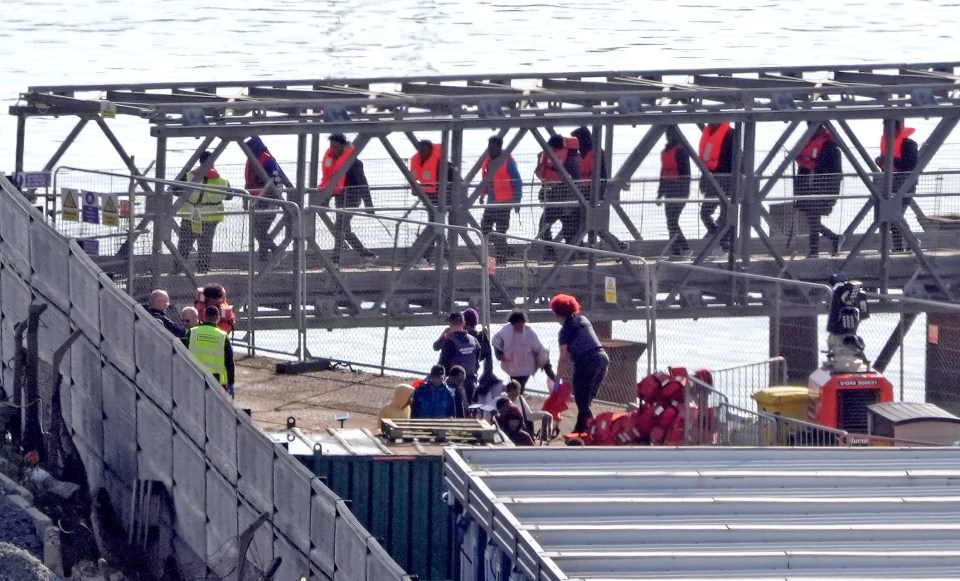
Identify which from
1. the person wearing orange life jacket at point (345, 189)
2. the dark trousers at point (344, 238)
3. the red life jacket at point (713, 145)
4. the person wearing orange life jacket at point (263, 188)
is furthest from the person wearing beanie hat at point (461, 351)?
the red life jacket at point (713, 145)

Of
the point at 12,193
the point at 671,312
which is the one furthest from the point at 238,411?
the point at 671,312

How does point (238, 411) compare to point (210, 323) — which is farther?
point (210, 323)

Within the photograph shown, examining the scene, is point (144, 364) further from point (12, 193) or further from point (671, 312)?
point (671, 312)

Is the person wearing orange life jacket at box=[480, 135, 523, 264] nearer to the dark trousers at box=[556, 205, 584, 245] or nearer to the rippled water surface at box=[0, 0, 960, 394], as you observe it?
the dark trousers at box=[556, 205, 584, 245]

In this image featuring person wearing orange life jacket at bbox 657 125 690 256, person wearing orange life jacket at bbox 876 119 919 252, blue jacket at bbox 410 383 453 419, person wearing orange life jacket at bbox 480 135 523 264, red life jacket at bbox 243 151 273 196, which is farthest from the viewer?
person wearing orange life jacket at bbox 876 119 919 252

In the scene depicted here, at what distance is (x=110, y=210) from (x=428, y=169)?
4358 millimetres

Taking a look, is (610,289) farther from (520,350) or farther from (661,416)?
(661,416)

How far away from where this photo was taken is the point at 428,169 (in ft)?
74.0

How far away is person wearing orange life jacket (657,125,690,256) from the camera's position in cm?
2277

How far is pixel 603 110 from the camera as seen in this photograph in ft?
74.5

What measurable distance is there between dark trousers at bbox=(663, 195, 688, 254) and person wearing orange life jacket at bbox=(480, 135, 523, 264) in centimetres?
179

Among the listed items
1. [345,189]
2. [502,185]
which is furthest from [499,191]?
[345,189]

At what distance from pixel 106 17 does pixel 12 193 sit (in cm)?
6854

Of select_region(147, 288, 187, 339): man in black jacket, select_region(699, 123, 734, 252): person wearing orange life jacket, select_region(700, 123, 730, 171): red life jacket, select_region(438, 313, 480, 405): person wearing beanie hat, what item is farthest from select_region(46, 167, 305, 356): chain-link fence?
select_region(700, 123, 730, 171): red life jacket
